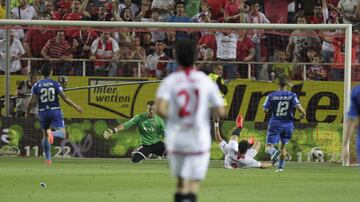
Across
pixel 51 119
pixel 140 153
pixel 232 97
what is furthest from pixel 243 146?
pixel 51 119

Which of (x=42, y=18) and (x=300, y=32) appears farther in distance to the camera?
(x=42, y=18)

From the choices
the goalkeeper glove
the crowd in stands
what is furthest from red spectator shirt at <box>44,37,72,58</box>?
the goalkeeper glove

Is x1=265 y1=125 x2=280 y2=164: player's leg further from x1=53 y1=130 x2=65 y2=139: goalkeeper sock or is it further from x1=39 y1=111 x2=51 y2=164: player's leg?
x1=53 y1=130 x2=65 y2=139: goalkeeper sock

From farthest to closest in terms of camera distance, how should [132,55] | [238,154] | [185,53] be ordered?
1. [132,55]
2. [238,154]
3. [185,53]

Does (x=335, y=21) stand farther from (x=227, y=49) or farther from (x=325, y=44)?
(x=227, y=49)

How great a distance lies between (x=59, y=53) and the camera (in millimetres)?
27641

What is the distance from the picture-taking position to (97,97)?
88.8 feet

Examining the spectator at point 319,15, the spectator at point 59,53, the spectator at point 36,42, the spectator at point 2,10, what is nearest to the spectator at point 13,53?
the spectator at point 36,42

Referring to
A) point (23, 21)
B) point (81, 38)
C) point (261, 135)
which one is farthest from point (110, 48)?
point (261, 135)

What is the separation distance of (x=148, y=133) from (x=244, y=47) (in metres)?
3.75

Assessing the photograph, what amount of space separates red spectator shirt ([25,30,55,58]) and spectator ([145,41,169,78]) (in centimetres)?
269

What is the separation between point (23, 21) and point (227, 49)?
209 inches

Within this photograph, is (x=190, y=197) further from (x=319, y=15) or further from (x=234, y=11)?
(x=319, y=15)

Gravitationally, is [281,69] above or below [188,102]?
below
